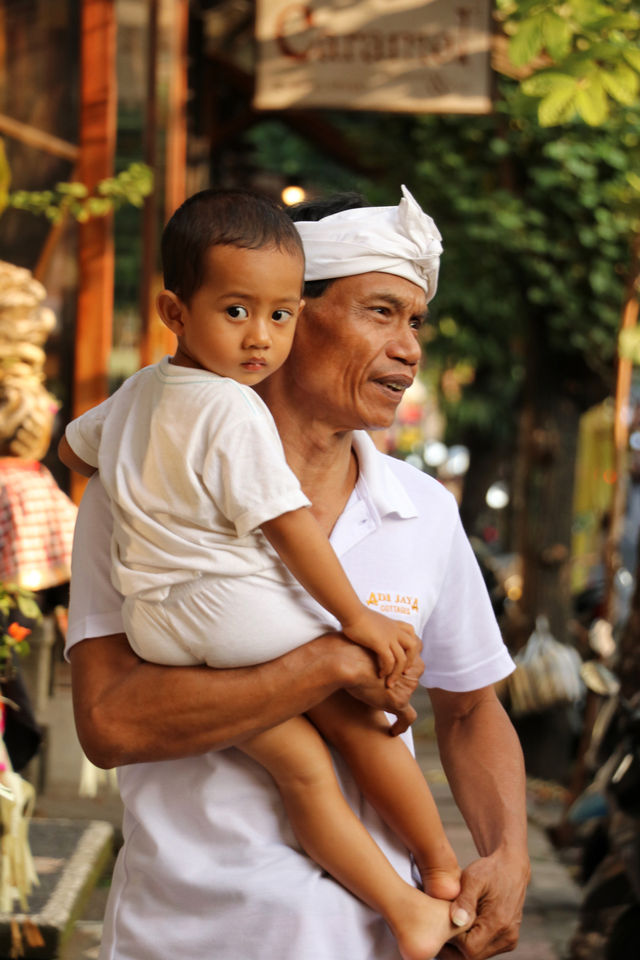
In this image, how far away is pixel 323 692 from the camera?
1.81 m

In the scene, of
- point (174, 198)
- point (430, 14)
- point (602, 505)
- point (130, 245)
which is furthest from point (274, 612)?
point (602, 505)

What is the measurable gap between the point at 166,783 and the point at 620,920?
112 inches

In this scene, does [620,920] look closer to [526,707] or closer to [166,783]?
[166,783]

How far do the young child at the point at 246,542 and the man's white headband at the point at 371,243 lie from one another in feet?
0.63

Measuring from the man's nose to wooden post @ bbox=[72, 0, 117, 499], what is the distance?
14.7 ft

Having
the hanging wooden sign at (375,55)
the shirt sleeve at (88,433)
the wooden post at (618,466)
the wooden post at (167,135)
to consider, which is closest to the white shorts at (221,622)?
the shirt sleeve at (88,433)

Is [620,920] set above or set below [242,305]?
below

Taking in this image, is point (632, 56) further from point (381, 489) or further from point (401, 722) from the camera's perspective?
point (401, 722)

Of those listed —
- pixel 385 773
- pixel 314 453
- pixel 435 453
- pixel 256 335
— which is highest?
pixel 256 335

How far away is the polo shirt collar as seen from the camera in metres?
2.10

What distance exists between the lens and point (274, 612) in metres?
1.81

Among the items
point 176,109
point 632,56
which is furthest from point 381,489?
point 176,109

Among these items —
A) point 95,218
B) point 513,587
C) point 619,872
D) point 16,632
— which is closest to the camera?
point 16,632

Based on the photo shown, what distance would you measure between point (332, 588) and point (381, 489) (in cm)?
36
